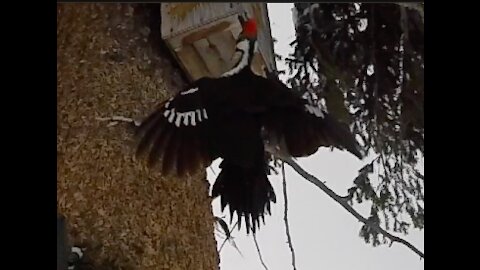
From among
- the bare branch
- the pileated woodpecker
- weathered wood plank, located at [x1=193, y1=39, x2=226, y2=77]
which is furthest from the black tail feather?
the bare branch

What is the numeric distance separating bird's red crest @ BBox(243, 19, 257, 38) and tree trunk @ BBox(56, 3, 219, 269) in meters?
0.10

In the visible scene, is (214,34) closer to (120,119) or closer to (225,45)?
(225,45)

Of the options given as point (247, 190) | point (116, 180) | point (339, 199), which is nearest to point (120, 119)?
point (116, 180)

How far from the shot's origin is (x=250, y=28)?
838 millimetres

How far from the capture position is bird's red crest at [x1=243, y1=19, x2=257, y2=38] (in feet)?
2.74

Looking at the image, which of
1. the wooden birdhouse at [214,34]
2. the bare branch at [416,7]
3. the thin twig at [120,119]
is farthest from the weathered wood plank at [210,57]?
the bare branch at [416,7]

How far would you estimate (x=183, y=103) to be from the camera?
0.83 meters

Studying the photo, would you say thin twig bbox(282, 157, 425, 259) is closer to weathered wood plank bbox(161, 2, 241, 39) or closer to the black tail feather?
the black tail feather

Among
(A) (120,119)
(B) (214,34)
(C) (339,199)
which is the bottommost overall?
(C) (339,199)

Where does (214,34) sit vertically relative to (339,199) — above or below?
above

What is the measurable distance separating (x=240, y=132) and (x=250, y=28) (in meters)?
0.13

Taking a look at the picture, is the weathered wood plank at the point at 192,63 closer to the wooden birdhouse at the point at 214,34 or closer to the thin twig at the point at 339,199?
the wooden birdhouse at the point at 214,34

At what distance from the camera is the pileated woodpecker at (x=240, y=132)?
0.80 metres
